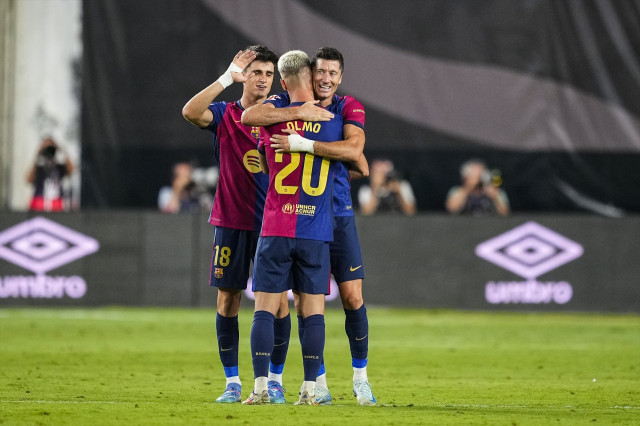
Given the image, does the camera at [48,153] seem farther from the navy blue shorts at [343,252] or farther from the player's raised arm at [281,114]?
the player's raised arm at [281,114]

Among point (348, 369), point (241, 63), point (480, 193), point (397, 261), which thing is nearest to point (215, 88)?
point (241, 63)

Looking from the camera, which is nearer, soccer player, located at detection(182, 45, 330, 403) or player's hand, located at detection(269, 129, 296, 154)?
player's hand, located at detection(269, 129, 296, 154)

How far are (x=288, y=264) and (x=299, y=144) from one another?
29.1 inches

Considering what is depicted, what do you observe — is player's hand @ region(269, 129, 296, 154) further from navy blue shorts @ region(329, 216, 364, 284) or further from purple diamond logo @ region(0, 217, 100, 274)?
purple diamond logo @ region(0, 217, 100, 274)

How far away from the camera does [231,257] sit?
771 cm

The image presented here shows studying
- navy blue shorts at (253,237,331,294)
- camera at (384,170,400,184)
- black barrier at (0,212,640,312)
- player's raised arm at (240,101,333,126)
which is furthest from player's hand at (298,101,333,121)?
camera at (384,170,400,184)

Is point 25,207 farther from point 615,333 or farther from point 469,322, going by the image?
point 615,333

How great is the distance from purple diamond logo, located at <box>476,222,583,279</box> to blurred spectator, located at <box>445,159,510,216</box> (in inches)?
27.9

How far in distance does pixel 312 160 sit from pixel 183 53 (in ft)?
34.3

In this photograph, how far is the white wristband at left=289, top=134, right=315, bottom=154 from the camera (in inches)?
272

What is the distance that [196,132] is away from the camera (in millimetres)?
16828

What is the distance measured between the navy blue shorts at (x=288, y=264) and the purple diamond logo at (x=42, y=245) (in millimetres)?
9846

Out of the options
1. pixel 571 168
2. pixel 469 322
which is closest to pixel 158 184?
pixel 469 322

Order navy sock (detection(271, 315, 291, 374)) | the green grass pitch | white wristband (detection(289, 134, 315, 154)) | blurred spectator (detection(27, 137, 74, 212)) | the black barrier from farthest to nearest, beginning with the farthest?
blurred spectator (detection(27, 137, 74, 212)) < the black barrier < navy sock (detection(271, 315, 291, 374)) < white wristband (detection(289, 134, 315, 154)) < the green grass pitch
